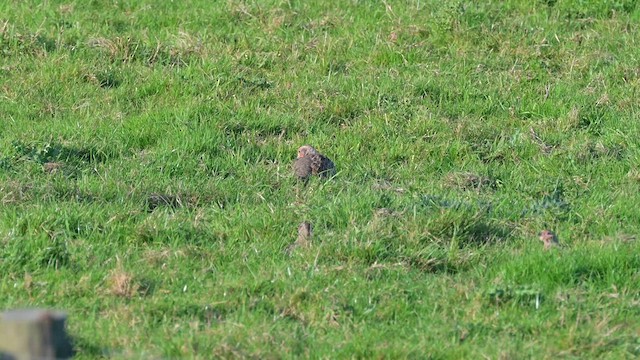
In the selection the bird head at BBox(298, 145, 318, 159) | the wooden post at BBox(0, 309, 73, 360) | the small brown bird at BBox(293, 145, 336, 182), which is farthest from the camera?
the bird head at BBox(298, 145, 318, 159)

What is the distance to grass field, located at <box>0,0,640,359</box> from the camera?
20.1 ft

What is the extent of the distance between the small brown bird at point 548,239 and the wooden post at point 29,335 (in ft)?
12.5

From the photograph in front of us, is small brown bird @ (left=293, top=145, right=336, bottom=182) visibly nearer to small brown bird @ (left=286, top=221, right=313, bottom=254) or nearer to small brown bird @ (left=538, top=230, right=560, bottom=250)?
small brown bird @ (left=286, top=221, right=313, bottom=254)

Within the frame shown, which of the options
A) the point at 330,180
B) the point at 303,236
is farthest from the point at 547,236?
the point at 330,180

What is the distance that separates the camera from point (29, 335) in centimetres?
387

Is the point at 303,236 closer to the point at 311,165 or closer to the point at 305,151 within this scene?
the point at 311,165

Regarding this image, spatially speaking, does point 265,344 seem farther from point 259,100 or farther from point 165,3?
point 165,3

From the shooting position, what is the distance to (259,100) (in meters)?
9.45

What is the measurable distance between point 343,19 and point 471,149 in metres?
2.76

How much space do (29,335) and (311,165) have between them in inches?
172

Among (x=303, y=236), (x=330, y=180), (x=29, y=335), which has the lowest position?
(x=330, y=180)

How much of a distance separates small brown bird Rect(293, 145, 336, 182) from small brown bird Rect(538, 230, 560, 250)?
169 centimetres

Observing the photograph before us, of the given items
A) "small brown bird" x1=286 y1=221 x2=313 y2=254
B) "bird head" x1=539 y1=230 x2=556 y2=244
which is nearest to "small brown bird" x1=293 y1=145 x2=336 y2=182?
"small brown bird" x1=286 y1=221 x2=313 y2=254

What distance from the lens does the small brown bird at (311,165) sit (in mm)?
8078
